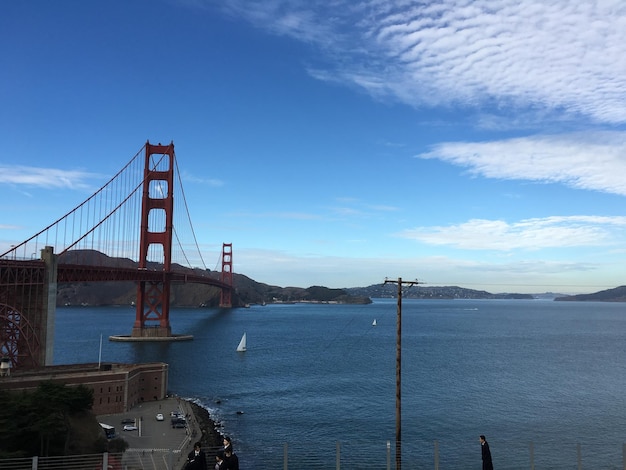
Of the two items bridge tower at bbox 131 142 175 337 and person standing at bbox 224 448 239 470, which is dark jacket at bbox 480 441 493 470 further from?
bridge tower at bbox 131 142 175 337

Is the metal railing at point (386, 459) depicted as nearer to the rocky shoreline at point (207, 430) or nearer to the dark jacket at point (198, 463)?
the rocky shoreline at point (207, 430)

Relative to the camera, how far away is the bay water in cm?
3228

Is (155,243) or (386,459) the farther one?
(155,243)

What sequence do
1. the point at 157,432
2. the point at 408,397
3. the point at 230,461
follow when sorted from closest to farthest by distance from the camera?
the point at 230,461
the point at 157,432
the point at 408,397

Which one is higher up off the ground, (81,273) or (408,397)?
(81,273)

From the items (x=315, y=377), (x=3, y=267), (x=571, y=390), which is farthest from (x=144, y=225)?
(x=571, y=390)

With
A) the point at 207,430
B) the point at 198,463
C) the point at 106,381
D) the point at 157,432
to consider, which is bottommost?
the point at 207,430

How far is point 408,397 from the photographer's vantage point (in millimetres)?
47656

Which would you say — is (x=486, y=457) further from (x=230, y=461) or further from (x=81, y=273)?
(x=81, y=273)

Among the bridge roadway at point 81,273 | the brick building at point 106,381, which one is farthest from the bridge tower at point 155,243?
the brick building at point 106,381

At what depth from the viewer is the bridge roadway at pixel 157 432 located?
27.5m

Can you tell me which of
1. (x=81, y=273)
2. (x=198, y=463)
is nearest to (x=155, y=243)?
(x=81, y=273)

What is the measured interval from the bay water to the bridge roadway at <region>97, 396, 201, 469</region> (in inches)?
121

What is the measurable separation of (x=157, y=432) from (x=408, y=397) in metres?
23.4
